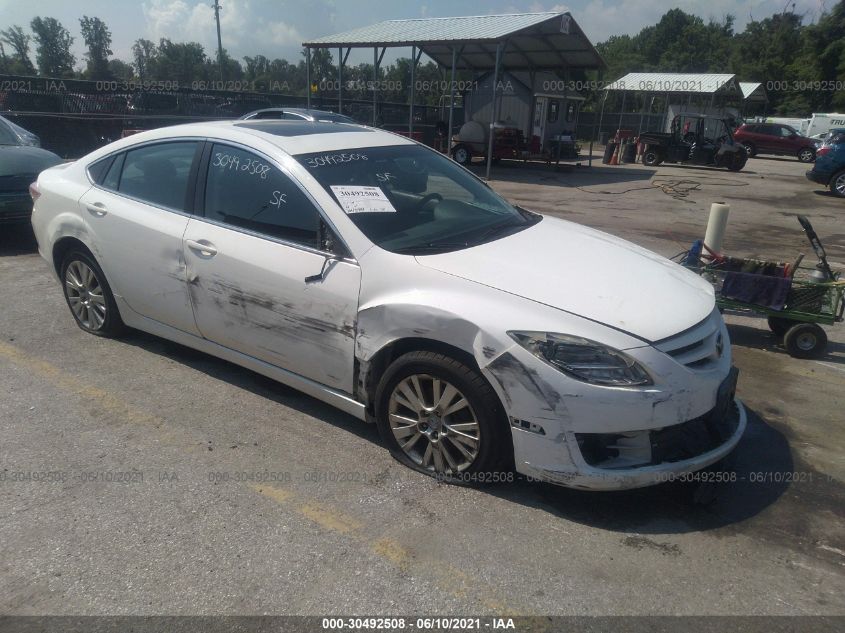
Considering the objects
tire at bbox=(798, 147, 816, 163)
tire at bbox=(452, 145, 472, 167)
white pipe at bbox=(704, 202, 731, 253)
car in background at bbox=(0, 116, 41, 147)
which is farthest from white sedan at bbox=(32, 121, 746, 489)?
tire at bbox=(798, 147, 816, 163)

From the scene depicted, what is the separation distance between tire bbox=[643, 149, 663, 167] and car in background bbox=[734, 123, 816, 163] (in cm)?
789

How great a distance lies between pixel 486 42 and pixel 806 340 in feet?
46.6

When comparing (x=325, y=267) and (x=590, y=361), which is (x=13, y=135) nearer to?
(x=325, y=267)

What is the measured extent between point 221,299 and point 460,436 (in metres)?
1.68

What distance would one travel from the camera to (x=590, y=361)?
275cm

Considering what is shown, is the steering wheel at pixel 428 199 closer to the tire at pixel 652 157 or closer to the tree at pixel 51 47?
the tire at pixel 652 157

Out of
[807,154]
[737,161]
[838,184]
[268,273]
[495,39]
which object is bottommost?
[807,154]

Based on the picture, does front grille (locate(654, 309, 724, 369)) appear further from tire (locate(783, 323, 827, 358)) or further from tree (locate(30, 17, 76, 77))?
tree (locate(30, 17, 76, 77))

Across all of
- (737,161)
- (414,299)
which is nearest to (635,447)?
(414,299)

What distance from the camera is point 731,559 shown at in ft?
8.90

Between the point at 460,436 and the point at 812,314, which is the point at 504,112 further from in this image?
the point at 460,436

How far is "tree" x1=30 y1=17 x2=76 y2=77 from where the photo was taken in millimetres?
73500

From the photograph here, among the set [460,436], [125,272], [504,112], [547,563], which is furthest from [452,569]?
[504,112]

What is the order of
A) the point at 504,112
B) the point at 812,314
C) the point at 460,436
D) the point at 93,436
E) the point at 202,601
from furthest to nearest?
the point at 504,112 < the point at 812,314 < the point at 93,436 < the point at 460,436 < the point at 202,601
